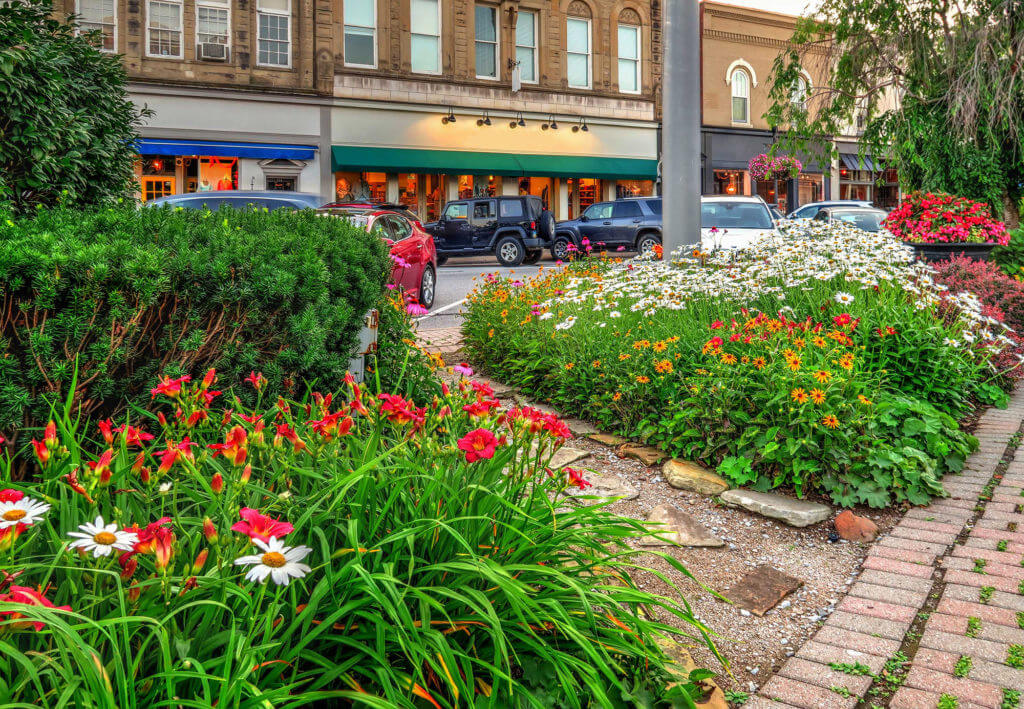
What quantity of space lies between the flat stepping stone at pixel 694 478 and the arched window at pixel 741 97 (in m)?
31.2

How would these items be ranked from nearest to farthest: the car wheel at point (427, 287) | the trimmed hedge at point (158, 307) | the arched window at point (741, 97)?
the trimmed hedge at point (158, 307) < the car wheel at point (427, 287) < the arched window at point (741, 97)

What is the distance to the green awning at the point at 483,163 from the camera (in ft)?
84.4

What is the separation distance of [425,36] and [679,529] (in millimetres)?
26162

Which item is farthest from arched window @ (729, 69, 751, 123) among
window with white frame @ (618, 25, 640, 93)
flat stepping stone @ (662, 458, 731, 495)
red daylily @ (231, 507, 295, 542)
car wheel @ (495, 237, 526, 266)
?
red daylily @ (231, 507, 295, 542)

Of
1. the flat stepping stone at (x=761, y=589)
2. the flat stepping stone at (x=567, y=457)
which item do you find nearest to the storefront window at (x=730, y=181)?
the flat stepping stone at (x=567, y=457)

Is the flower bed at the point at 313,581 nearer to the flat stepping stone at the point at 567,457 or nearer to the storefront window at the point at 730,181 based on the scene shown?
the flat stepping stone at the point at 567,457

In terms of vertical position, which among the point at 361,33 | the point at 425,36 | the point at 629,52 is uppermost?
the point at 629,52

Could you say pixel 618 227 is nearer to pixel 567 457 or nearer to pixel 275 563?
pixel 567 457

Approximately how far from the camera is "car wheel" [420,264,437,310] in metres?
12.1

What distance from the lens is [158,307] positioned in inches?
123

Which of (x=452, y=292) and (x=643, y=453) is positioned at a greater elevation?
(x=452, y=292)

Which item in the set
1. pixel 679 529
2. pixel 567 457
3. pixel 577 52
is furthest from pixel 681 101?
pixel 577 52

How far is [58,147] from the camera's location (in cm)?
487

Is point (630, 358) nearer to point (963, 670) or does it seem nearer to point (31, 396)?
point (963, 670)
